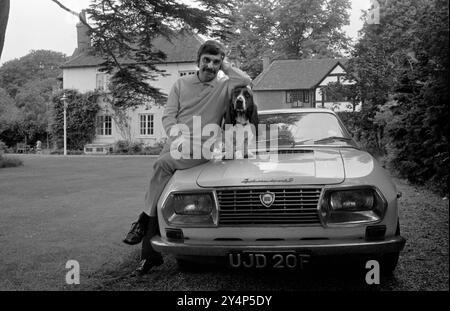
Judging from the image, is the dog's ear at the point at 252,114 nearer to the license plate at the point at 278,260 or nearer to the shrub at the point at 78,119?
the license plate at the point at 278,260

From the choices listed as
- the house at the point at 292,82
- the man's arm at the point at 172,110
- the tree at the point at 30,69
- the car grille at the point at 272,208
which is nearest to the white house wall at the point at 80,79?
the house at the point at 292,82

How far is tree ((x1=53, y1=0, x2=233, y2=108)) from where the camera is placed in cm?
855

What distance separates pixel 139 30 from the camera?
29.1ft

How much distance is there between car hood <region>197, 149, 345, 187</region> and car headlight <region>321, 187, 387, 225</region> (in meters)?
0.12

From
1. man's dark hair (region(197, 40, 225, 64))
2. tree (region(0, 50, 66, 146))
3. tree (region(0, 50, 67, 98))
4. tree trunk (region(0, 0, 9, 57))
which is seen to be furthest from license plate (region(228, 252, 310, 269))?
tree (region(0, 50, 67, 98))

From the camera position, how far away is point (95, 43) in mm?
9023

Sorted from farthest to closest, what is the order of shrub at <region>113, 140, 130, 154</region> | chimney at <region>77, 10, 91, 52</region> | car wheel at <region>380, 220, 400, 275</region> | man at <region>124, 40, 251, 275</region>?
1. shrub at <region>113, 140, 130, 154</region>
2. chimney at <region>77, 10, 91, 52</region>
3. man at <region>124, 40, 251, 275</region>
4. car wheel at <region>380, 220, 400, 275</region>

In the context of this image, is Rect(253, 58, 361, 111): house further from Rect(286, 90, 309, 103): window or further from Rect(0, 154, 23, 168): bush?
Rect(0, 154, 23, 168): bush

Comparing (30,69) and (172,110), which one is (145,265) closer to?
(172,110)
